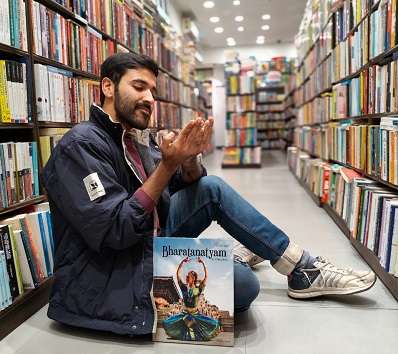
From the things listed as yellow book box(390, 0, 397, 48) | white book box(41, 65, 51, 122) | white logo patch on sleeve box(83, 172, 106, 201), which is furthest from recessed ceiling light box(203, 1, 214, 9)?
white logo patch on sleeve box(83, 172, 106, 201)

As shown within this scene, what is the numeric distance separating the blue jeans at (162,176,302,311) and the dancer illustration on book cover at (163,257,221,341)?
0.56 feet

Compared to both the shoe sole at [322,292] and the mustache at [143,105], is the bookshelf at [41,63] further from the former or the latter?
the shoe sole at [322,292]

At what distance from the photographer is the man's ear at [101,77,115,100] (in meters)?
1.39

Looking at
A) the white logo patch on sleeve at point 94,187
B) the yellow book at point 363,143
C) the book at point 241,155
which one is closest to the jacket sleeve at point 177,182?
the white logo patch on sleeve at point 94,187

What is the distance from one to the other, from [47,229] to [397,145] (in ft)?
5.06

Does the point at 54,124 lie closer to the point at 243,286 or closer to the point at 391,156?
the point at 243,286

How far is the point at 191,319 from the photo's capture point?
132 cm

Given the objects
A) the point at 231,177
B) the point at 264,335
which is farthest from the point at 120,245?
the point at 231,177

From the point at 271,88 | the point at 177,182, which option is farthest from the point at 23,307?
the point at 271,88

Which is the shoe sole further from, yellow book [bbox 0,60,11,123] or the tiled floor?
yellow book [bbox 0,60,11,123]

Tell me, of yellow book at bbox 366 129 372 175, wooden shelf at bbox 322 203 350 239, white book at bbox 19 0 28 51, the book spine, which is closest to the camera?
the book spine

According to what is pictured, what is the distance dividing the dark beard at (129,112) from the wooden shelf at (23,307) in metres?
0.77

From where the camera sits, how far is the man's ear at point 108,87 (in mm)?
1390

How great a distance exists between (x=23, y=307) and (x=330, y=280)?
3.90 feet
